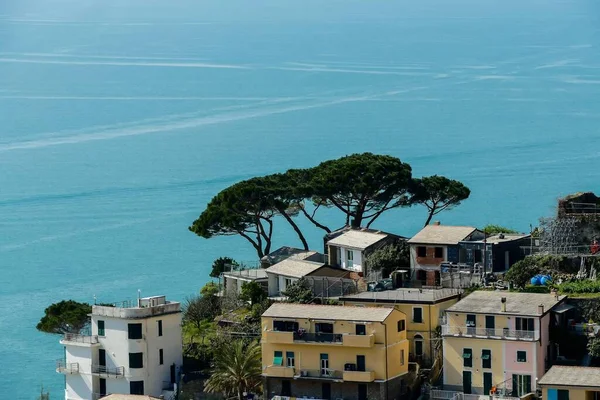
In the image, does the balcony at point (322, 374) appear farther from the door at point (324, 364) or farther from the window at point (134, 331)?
the window at point (134, 331)

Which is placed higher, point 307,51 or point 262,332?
point 307,51

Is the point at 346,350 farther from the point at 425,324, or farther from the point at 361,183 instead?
the point at 361,183

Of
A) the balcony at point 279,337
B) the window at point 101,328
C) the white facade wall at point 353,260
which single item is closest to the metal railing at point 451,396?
the balcony at point 279,337

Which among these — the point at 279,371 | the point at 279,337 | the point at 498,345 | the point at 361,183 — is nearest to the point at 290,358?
the point at 279,371

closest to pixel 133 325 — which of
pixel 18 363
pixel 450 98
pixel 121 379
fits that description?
pixel 121 379

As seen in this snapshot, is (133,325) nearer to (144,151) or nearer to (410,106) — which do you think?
(144,151)

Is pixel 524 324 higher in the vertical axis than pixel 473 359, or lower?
higher

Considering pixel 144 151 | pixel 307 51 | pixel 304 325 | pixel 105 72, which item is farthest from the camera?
pixel 307 51
